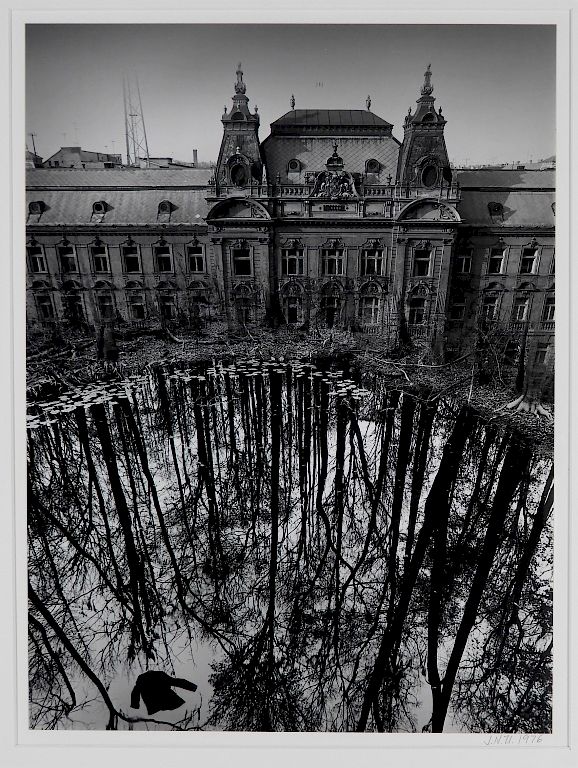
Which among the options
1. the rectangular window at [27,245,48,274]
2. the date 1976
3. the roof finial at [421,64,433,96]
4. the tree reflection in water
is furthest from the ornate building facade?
the date 1976

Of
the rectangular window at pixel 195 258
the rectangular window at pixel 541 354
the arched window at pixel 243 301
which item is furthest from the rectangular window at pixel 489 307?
the rectangular window at pixel 195 258

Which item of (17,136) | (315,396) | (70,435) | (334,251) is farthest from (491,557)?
(17,136)

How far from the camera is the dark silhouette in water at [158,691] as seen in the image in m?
3.11

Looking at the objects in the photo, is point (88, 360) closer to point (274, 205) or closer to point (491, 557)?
point (274, 205)

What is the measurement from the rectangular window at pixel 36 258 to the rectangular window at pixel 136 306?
1.14 metres

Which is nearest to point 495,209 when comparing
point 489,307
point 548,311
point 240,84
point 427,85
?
point 489,307

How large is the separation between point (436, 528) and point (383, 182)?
4.54 metres

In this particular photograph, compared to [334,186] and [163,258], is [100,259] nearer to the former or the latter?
[163,258]

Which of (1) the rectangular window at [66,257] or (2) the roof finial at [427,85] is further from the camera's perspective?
(1) the rectangular window at [66,257]

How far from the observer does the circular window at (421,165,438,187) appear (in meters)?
5.67

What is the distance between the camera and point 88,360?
20.4 ft

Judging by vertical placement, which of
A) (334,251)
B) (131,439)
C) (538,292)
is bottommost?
(131,439)

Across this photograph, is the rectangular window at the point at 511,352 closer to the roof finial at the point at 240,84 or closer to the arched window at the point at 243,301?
the arched window at the point at 243,301

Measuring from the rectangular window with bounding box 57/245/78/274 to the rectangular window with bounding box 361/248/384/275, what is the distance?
412 cm
